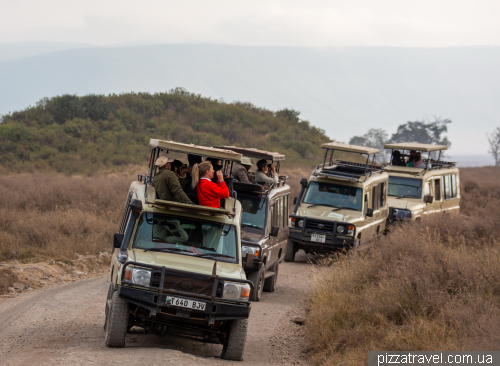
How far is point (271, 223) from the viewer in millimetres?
11578

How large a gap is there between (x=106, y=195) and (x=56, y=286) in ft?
28.8

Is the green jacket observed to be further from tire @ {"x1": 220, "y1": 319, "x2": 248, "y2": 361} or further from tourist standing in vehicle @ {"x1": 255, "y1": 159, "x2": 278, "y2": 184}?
tourist standing in vehicle @ {"x1": 255, "y1": 159, "x2": 278, "y2": 184}

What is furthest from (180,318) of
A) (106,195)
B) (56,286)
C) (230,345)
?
(106,195)

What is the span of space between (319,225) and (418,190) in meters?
5.46

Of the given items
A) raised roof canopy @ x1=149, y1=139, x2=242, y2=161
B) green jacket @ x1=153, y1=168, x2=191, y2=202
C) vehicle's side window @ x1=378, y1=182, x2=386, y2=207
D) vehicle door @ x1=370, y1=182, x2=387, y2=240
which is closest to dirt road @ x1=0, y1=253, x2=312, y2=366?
green jacket @ x1=153, y1=168, x2=191, y2=202

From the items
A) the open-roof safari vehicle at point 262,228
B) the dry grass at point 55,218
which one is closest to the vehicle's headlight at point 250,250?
the open-roof safari vehicle at point 262,228

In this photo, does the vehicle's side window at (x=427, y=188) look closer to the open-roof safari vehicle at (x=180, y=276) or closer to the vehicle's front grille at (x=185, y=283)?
the open-roof safari vehicle at (x=180, y=276)

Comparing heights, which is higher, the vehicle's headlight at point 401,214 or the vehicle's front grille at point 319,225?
the vehicle's headlight at point 401,214

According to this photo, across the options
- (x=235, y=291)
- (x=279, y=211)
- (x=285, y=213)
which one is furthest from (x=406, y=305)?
(x=285, y=213)

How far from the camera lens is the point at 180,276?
659 centimetres

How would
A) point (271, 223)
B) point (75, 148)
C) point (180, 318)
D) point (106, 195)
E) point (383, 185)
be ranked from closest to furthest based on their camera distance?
point (180, 318) → point (271, 223) → point (383, 185) → point (106, 195) → point (75, 148)

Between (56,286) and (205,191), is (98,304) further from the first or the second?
(205,191)

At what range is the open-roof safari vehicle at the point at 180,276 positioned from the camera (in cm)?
654

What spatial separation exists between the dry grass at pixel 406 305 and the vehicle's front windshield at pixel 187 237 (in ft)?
6.09
